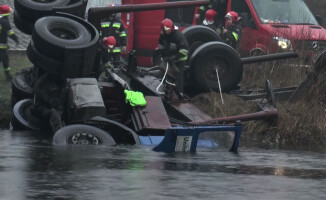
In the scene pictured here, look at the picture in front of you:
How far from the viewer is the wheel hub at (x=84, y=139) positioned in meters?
12.9

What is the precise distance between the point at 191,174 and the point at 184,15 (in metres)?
15.6

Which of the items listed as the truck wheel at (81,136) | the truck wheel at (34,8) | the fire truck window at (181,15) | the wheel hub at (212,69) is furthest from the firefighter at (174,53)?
the fire truck window at (181,15)

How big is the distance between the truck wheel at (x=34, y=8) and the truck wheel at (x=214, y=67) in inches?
116

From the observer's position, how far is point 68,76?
48.0ft

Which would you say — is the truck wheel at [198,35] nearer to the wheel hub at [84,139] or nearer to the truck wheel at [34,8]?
the truck wheel at [34,8]

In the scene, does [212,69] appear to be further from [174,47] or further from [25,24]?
[25,24]

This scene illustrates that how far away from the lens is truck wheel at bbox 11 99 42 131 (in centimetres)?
1534

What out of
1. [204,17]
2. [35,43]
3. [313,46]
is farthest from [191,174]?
[204,17]

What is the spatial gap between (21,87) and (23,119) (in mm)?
1523

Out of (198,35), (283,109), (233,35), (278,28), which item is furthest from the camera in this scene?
(233,35)

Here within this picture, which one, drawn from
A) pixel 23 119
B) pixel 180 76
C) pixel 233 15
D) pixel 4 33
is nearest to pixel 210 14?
pixel 233 15

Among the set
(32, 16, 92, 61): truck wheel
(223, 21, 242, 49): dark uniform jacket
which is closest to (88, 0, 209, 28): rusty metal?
(32, 16, 92, 61): truck wheel

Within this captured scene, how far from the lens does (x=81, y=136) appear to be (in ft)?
42.5

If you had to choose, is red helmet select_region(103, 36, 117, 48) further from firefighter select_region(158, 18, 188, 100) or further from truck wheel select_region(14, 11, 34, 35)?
truck wheel select_region(14, 11, 34, 35)
